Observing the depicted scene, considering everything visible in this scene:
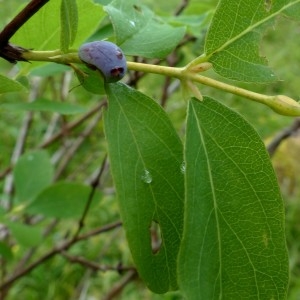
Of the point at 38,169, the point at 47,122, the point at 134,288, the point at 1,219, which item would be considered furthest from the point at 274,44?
the point at 1,219

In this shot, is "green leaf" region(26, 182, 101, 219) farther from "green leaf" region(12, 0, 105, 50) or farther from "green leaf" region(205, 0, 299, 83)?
"green leaf" region(205, 0, 299, 83)

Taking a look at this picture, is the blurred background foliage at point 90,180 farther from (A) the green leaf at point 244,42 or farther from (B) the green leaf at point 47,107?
(A) the green leaf at point 244,42

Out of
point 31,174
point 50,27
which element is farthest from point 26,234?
point 50,27

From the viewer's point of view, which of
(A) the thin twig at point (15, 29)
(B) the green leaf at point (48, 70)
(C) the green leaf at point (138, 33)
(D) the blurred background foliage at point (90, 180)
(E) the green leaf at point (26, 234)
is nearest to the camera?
(A) the thin twig at point (15, 29)

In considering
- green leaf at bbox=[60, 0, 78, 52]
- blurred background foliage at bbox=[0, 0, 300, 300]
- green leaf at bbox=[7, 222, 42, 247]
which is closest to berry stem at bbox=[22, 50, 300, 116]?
green leaf at bbox=[60, 0, 78, 52]

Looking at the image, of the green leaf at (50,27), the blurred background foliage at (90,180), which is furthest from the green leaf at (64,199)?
the green leaf at (50,27)

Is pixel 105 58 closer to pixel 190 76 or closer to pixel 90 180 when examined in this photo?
pixel 190 76
